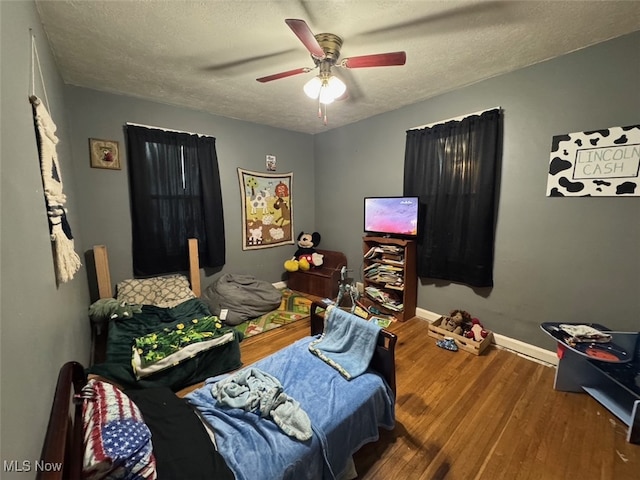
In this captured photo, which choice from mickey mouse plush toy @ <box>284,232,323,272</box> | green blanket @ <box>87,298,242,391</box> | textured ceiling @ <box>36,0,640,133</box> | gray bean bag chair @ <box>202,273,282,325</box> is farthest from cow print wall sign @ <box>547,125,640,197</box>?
gray bean bag chair @ <box>202,273,282,325</box>

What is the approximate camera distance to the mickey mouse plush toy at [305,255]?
3.89 metres

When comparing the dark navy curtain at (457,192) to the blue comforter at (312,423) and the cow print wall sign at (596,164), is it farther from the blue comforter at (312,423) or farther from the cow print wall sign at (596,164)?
the blue comforter at (312,423)

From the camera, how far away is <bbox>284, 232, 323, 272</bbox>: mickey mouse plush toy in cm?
389

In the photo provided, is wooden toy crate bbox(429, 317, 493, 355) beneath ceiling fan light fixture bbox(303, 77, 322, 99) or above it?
beneath

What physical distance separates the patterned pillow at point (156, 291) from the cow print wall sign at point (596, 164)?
363 centimetres

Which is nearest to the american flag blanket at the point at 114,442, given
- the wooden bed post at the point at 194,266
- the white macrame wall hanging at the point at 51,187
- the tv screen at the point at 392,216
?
the white macrame wall hanging at the point at 51,187

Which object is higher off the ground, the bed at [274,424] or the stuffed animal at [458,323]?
the bed at [274,424]

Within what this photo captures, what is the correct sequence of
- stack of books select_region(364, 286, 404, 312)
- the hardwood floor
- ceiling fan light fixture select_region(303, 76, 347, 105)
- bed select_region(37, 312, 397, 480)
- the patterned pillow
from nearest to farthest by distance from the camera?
1. bed select_region(37, 312, 397, 480)
2. the hardwood floor
3. ceiling fan light fixture select_region(303, 76, 347, 105)
4. the patterned pillow
5. stack of books select_region(364, 286, 404, 312)

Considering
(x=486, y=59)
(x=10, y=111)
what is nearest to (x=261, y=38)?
(x=10, y=111)

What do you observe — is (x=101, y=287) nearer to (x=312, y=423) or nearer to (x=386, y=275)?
(x=312, y=423)

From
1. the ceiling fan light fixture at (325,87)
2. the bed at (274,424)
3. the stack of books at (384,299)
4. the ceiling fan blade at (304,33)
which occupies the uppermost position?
the ceiling fan blade at (304,33)

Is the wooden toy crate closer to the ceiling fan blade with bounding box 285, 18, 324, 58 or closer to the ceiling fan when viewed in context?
the ceiling fan

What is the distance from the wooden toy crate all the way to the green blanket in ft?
6.22

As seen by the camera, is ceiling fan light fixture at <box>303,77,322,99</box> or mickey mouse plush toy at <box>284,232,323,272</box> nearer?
ceiling fan light fixture at <box>303,77,322,99</box>
